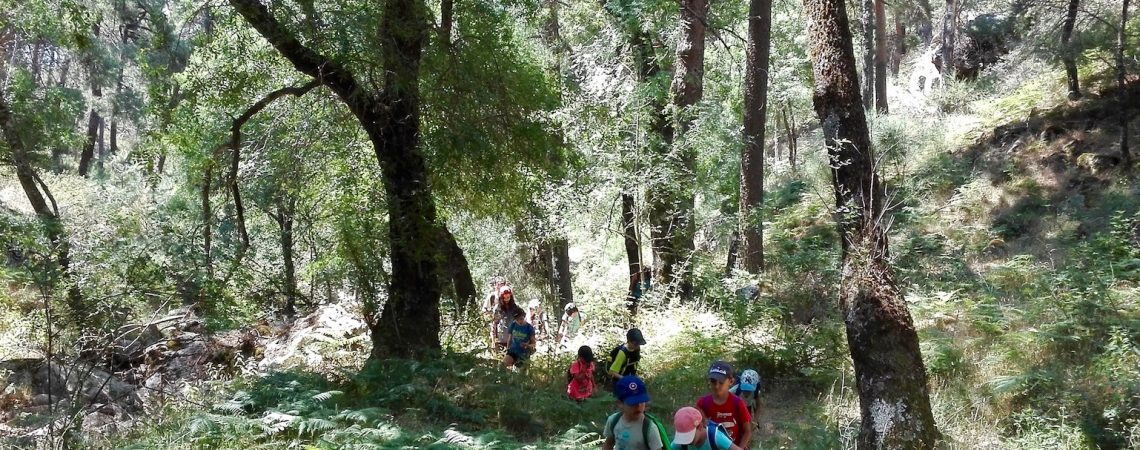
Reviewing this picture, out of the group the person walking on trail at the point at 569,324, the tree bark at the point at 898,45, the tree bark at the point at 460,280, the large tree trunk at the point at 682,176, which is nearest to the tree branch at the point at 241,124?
the tree bark at the point at 460,280

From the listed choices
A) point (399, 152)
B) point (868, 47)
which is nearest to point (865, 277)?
point (399, 152)

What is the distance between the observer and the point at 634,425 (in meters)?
4.86

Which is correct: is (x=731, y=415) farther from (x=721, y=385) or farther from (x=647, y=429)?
(x=647, y=429)

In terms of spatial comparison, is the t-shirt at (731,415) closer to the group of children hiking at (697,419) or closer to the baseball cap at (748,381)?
the group of children hiking at (697,419)

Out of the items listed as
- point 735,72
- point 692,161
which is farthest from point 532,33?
point 735,72

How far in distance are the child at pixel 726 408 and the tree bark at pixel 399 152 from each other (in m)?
4.79

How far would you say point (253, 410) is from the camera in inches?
293

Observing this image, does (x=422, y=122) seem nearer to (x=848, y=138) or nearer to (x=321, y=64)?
(x=321, y=64)

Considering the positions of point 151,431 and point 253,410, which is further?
point 253,410

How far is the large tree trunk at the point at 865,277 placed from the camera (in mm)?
6727

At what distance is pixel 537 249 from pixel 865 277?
37.3 ft

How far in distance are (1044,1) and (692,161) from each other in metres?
9.18

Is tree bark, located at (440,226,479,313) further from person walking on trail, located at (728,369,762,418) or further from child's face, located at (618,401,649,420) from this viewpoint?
child's face, located at (618,401,649,420)

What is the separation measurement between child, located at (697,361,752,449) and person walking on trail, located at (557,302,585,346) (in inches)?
255
